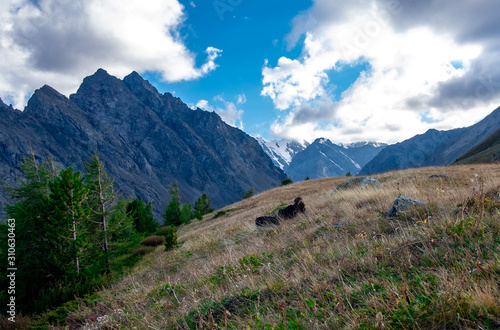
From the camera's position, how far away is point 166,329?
3.38 meters

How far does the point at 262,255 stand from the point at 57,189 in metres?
13.5

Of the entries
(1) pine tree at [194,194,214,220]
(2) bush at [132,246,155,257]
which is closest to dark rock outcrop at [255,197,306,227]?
(2) bush at [132,246,155,257]

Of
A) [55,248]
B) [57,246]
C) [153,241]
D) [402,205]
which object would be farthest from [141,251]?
[402,205]

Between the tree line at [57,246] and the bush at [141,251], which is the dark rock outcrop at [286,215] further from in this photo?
the bush at [141,251]

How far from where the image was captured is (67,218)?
A: 13.6m

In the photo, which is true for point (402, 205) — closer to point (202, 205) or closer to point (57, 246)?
point (57, 246)

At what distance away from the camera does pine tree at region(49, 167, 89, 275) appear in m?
13.4

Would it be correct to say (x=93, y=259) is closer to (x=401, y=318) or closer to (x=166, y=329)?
(x=166, y=329)

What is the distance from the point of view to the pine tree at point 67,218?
44.0 feet

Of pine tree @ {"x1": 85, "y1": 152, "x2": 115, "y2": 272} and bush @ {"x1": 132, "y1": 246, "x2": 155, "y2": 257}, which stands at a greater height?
pine tree @ {"x1": 85, "y1": 152, "x2": 115, "y2": 272}

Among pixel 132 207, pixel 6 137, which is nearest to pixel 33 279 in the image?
pixel 132 207

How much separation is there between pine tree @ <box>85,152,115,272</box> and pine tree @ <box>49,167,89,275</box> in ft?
9.39

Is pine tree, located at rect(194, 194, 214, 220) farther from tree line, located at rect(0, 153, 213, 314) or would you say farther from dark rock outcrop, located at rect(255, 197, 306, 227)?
dark rock outcrop, located at rect(255, 197, 306, 227)

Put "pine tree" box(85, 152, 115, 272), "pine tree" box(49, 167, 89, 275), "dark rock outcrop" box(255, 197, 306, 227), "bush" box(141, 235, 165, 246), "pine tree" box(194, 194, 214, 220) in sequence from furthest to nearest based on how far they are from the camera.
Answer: "pine tree" box(194, 194, 214, 220), "bush" box(141, 235, 165, 246), "pine tree" box(85, 152, 115, 272), "pine tree" box(49, 167, 89, 275), "dark rock outcrop" box(255, 197, 306, 227)
